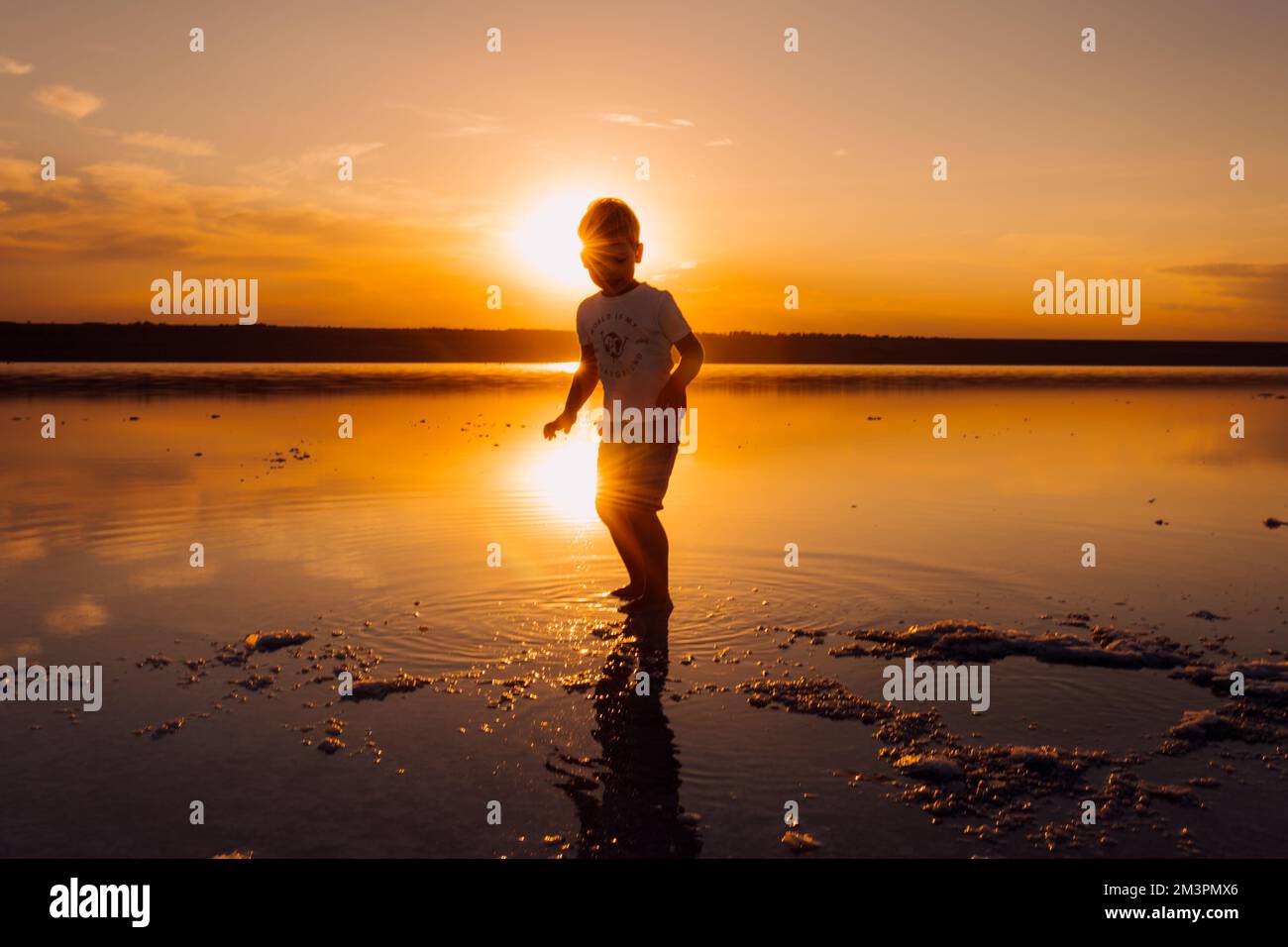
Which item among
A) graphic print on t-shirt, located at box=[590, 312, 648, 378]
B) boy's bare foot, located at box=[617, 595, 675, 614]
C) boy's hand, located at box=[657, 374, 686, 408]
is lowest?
boy's bare foot, located at box=[617, 595, 675, 614]

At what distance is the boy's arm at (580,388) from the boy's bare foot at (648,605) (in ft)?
4.94

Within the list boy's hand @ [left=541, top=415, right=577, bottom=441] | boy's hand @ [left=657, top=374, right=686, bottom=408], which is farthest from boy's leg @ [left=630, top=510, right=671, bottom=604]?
boy's hand @ [left=541, top=415, right=577, bottom=441]

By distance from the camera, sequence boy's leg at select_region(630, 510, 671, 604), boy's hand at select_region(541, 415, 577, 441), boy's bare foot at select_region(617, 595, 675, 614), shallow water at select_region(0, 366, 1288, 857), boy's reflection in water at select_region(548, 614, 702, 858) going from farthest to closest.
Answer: boy's hand at select_region(541, 415, 577, 441)
boy's leg at select_region(630, 510, 671, 604)
boy's bare foot at select_region(617, 595, 675, 614)
shallow water at select_region(0, 366, 1288, 857)
boy's reflection in water at select_region(548, 614, 702, 858)

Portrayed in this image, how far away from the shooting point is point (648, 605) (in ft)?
23.5

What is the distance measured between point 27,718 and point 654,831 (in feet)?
10.7

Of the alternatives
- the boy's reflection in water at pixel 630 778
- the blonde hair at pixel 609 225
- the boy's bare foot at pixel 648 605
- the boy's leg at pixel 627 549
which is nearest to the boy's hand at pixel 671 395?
the boy's leg at pixel 627 549

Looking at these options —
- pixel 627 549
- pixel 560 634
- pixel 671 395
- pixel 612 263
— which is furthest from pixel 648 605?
pixel 612 263

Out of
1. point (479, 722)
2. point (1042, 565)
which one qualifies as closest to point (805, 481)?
point (1042, 565)

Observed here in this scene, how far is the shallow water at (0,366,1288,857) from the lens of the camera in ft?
12.5

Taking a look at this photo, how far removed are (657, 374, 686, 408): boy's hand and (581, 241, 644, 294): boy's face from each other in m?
0.84

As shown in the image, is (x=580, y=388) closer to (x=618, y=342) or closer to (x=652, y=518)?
(x=618, y=342)

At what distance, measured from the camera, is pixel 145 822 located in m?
3.73

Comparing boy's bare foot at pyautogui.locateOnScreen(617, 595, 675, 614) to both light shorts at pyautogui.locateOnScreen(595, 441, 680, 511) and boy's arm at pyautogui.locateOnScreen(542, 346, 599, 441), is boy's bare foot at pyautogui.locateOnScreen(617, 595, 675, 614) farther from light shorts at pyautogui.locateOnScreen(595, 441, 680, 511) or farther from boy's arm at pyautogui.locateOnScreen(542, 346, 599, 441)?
boy's arm at pyautogui.locateOnScreen(542, 346, 599, 441)
